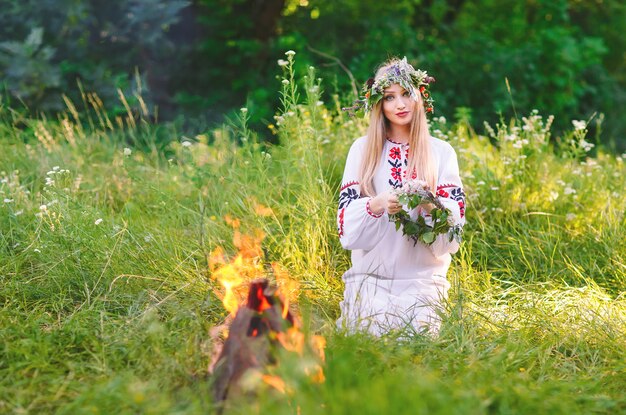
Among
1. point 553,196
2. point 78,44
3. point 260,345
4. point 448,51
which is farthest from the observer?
point 448,51

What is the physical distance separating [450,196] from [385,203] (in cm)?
42

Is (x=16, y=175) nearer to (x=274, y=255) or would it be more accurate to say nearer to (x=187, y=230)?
(x=187, y=230)

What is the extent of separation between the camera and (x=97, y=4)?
25.5 ft

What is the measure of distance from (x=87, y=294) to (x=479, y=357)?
1917 millimetres

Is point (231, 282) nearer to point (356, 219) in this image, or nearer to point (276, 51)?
point (356, 219)

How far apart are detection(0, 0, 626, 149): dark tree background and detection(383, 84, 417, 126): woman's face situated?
230 cm

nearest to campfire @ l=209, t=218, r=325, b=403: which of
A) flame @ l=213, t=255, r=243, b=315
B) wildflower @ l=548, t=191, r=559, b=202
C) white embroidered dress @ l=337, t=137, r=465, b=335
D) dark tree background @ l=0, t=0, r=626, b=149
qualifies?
flame @ l=213, t=255, r=243, b=315

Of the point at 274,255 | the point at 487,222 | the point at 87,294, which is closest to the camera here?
the point at 87,294

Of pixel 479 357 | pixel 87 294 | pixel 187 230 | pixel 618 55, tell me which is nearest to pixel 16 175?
pixel 187 230

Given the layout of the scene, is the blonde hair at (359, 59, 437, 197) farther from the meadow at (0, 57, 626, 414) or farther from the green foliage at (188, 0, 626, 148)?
the green foliage at (188, 0, 626, 148)

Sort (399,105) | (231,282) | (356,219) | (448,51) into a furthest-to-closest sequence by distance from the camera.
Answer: (448,51)
(399,105)
(356,219)
(231,282)

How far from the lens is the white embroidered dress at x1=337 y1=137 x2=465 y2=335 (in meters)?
3.53

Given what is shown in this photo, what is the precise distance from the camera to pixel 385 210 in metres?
3.48

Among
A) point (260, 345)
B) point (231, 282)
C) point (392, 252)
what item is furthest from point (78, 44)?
point (260, 345)
